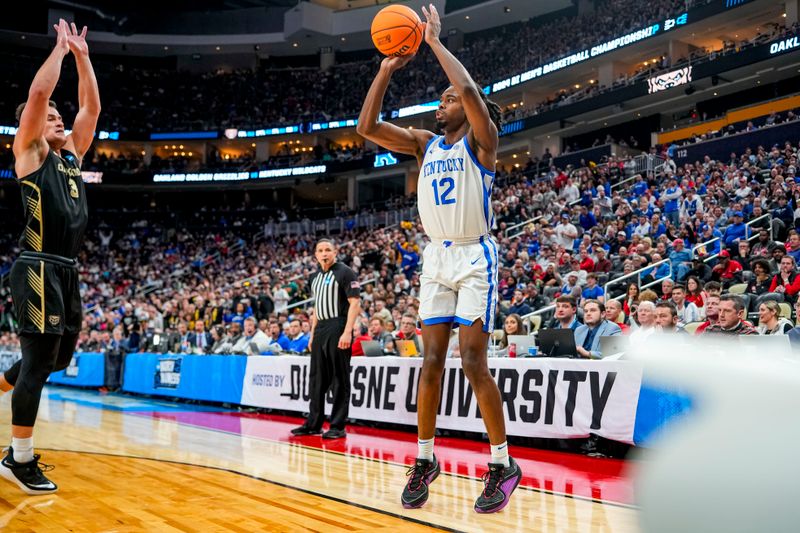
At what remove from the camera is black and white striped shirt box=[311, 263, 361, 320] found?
680 cm

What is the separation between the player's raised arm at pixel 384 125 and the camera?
3.75m

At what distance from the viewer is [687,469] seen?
0.77 meters

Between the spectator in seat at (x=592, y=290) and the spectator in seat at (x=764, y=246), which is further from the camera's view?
the spectator in seat at (x=592, y=290)

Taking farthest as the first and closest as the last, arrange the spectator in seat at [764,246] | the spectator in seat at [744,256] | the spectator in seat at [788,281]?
the spectator in seat at [744,256] < the spectator in seat at [764,246] < the spectator in seat at [788,281]

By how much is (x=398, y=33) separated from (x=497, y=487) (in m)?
2.54

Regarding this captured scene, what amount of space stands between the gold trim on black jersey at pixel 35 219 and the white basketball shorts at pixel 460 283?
218cm

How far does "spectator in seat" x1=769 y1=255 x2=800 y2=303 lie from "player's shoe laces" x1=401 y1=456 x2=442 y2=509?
21.8 feet

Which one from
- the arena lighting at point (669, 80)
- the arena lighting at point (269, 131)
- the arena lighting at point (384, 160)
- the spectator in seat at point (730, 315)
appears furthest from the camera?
the arena lighting at point (269, 131)

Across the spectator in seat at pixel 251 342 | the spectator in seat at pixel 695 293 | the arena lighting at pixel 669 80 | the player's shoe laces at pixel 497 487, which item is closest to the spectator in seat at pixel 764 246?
the spectator in seat at pixel 695 293

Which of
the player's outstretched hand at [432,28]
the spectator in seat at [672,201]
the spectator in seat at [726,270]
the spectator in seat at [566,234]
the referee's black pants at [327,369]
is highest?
→ the spectator in seat at [672,201]

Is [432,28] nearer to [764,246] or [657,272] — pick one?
[764,246]

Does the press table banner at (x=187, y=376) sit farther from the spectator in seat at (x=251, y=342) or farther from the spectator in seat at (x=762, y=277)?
the spectator in seat at (x=762, y=277)

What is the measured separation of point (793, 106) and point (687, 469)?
25253 mm

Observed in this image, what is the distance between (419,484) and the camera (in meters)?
3.51
